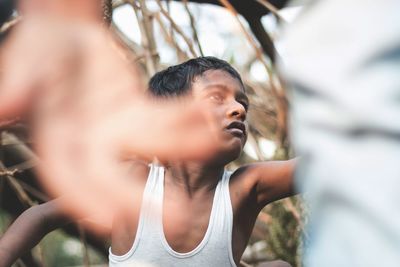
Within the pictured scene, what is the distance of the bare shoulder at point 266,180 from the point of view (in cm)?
126

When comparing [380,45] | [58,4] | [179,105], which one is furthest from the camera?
[179,105]

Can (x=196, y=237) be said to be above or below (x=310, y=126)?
below

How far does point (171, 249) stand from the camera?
1.30 m

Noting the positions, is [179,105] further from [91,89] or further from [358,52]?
[358,52]

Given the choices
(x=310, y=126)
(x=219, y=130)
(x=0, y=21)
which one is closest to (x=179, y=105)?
(x=219, y=130)

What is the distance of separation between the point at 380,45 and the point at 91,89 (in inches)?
25.7

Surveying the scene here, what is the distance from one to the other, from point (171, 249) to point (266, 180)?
7.8 inches

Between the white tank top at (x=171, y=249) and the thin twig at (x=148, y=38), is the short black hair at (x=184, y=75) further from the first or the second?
the thin twig at (x=148, y=38)

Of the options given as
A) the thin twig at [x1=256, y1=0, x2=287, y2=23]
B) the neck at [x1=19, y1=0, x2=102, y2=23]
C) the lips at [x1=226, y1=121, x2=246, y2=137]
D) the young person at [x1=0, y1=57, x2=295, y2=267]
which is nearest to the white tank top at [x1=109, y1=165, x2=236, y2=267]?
the young person at [x1=0, y1=57, x2=295, y2=267]

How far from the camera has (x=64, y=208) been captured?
1286 mm

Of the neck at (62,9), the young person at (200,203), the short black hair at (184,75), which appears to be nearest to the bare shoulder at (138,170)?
the young person at (200,203)

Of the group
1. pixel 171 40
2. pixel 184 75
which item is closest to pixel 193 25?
pixel 171 40

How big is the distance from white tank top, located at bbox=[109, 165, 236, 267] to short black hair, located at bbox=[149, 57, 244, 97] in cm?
19

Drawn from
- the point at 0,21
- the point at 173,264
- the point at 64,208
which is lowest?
the point at 173,264
